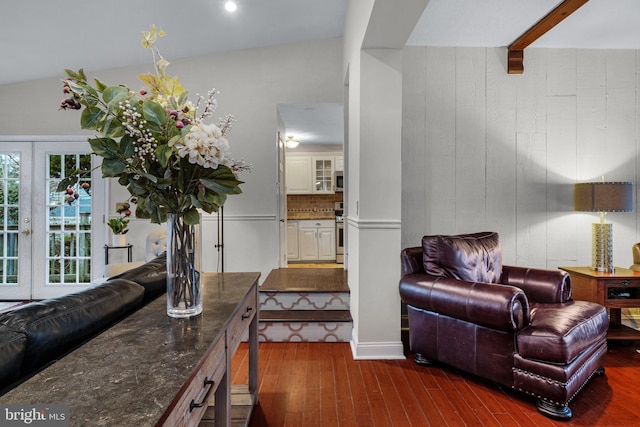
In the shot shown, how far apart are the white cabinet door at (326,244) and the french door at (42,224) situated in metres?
3.98

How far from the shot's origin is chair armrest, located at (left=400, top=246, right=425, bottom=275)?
2.85 meters

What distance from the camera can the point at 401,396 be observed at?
2320 mm

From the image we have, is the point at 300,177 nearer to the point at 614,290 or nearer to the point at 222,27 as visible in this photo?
the point at 222,27

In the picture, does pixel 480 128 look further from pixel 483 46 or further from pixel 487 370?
pixel 487 370

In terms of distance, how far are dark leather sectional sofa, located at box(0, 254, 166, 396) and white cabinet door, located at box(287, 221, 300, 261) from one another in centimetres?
608

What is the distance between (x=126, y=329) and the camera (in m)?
1.18

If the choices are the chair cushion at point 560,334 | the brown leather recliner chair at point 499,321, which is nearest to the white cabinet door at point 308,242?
the brown leather recliner chair at point 499,321

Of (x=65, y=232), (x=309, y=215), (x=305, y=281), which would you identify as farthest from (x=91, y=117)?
(x=309, y=215)

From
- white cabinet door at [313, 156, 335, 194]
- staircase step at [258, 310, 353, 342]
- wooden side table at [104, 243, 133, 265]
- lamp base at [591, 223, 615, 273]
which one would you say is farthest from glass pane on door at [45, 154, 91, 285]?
lamp base at [591, 223, 615, 273]

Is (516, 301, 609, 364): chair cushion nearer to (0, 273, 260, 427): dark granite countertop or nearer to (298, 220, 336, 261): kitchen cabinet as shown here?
(0, 273, 260, 427): dark granite countertop

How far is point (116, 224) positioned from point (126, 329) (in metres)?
3.52

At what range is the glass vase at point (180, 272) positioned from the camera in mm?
1325

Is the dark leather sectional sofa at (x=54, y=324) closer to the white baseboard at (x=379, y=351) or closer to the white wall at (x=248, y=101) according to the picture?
the white baseboard at (x=379, y=351)

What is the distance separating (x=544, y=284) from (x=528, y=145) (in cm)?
158
